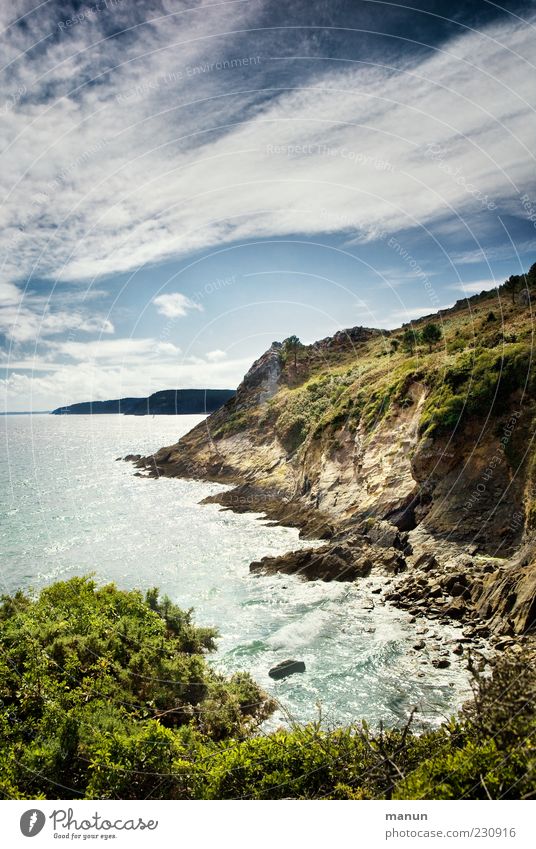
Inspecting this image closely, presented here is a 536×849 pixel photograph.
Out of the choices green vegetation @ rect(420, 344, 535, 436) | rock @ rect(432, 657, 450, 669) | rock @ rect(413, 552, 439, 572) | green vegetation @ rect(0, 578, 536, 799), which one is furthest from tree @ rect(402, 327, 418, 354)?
green vegetation @ rect(0, 578, 536, 799)

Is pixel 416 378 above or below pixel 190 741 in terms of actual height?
above

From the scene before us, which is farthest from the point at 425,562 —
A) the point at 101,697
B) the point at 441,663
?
the point at 101,697

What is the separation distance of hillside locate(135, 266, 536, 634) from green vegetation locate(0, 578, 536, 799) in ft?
34.5

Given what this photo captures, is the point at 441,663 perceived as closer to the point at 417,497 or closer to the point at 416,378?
the point at 417,497

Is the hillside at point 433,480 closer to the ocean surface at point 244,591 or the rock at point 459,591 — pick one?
the rock at point 459,591

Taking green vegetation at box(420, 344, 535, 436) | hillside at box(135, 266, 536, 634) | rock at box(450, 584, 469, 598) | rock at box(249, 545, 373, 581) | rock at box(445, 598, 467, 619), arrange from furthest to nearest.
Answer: rock at box(249, 545, 373, 581), green vegetation at box(420, 344, 535, 436), hillside at box(135, 266, 536, 634), rock at box(450, 584, 469, 598), rock at box(445, 598, 467, 619)

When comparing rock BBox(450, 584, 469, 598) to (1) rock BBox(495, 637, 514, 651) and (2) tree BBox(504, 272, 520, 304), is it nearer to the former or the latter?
(1) rock BBox(495, 637, 514, 651)

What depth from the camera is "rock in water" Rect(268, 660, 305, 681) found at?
75.3 feet

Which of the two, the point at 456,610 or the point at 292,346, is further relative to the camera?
the point at 292,346

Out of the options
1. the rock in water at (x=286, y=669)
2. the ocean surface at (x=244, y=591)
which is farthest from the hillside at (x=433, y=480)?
the rock in water at (x=286, y=669)

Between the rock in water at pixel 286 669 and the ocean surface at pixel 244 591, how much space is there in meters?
0.43

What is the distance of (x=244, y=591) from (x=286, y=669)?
12.3 metres

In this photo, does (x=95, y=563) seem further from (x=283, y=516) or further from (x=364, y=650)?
(x=364, y=650)

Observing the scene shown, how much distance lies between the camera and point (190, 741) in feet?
47.8
